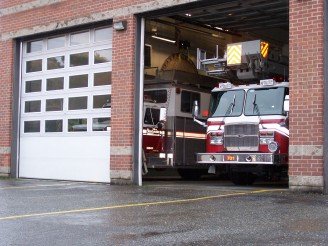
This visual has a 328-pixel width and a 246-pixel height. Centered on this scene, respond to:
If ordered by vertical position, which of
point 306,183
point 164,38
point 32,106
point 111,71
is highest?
point 164,38

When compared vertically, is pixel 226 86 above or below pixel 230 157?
above

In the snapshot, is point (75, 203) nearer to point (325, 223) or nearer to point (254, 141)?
point (325, 223)

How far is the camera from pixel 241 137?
43.1 ft

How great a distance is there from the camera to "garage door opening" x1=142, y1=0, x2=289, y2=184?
12906 millimetres

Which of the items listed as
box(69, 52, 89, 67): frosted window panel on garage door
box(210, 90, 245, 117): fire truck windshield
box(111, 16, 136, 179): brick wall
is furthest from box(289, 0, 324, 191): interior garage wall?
box(69, 52, 89, 67): frosted window panel on garage door

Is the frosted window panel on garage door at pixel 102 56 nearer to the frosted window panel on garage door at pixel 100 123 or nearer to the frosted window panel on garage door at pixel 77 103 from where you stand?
the frosted window panel on garage door at pixel 77 103

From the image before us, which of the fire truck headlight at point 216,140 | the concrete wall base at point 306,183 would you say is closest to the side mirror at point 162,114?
the fire truck headlight at point 216,140

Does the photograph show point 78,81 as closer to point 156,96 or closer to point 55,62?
point 55,62

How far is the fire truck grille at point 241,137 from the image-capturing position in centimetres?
1295

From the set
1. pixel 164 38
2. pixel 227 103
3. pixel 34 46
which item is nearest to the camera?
pixel 227 103

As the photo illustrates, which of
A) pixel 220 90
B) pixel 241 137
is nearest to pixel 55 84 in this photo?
pixel 220 90

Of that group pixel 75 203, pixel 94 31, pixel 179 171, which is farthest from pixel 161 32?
pixel 75 203

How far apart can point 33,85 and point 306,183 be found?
30.3 feet

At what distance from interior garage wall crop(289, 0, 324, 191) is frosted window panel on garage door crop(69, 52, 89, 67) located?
241 inches
